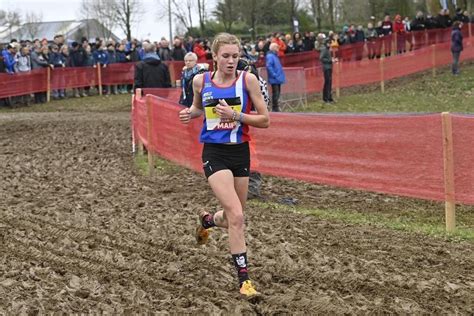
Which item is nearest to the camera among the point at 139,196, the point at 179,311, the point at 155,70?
the point at 179,311

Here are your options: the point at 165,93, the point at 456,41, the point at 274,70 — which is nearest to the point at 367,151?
the point at 165,93

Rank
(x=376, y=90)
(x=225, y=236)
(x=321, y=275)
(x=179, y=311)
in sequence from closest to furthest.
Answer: (x=179, y=311) → (x=321, y=275) → (x=225, y=236) → (x=376, y=90)

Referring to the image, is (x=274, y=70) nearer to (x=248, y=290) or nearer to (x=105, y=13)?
(x=248, y=290)

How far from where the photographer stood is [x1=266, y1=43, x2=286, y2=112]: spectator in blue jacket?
2075 centimetres

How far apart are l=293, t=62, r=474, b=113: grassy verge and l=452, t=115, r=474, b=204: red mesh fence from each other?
478 inches

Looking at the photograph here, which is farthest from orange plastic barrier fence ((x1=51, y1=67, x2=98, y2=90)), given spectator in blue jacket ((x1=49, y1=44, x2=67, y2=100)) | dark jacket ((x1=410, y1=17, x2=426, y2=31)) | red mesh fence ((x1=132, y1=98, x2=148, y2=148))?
dark jacket ((x1=410, y1=17, x2=426, y2=31))

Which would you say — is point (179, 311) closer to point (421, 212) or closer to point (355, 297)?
point (355, 297)

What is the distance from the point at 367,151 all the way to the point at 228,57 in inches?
155

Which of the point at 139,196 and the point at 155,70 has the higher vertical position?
the point at 155,70

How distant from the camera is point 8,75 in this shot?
25.7m

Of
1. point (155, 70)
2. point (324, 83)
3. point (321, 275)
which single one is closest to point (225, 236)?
point (321, 275)

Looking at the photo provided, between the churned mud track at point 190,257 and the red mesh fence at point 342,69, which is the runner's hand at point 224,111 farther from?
the red mesh fence at point 342,69

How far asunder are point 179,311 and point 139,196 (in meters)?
5.41

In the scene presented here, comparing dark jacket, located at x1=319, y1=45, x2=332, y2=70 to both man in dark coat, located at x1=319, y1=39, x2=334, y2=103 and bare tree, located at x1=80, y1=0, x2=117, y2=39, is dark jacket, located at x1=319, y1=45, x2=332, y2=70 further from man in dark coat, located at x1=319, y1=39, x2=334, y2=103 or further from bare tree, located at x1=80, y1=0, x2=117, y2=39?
bare tree, located at x1=80, y1=0, x2=117, y2=39
